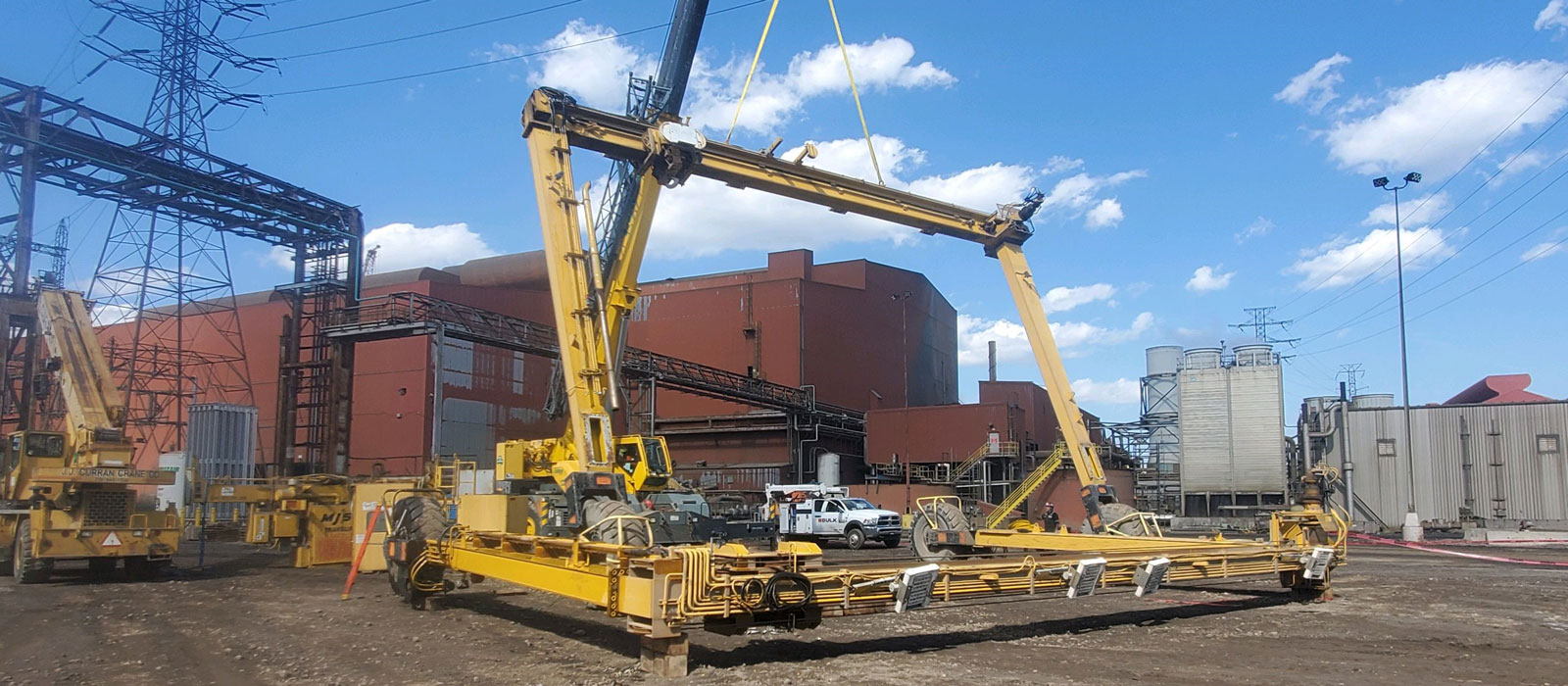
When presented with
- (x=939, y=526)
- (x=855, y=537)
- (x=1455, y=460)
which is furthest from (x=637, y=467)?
(x=1455, y=460)

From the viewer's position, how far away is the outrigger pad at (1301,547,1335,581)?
12.7m

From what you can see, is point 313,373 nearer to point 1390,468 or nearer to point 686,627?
point 686,627

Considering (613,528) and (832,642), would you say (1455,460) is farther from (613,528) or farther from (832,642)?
(613,528)

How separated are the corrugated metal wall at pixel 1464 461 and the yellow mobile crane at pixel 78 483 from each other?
41.8m

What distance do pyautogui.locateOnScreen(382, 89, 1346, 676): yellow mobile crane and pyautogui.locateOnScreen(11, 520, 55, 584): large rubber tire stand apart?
713cm

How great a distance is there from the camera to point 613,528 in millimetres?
10289

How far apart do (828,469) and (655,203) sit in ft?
87.6

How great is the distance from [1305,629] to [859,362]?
44.6m

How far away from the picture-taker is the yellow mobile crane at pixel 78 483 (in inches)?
675

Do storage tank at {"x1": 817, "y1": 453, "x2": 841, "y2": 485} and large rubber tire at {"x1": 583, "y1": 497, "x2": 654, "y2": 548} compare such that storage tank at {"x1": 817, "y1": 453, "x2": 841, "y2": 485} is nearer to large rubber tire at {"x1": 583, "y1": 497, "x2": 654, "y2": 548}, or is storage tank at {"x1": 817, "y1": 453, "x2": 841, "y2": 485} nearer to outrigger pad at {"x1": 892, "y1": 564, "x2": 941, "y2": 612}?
large rubber tire at {"x1": 583, "y1": 497, "x2": 654, "y2": 548}

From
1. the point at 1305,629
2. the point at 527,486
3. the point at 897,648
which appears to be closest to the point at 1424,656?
the point at 1305,629

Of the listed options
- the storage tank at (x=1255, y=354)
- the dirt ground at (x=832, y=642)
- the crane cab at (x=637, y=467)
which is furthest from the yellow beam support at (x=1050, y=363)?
the storage tank at (x=1255, y=354)

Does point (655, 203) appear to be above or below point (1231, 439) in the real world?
above

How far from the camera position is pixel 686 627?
764cm
